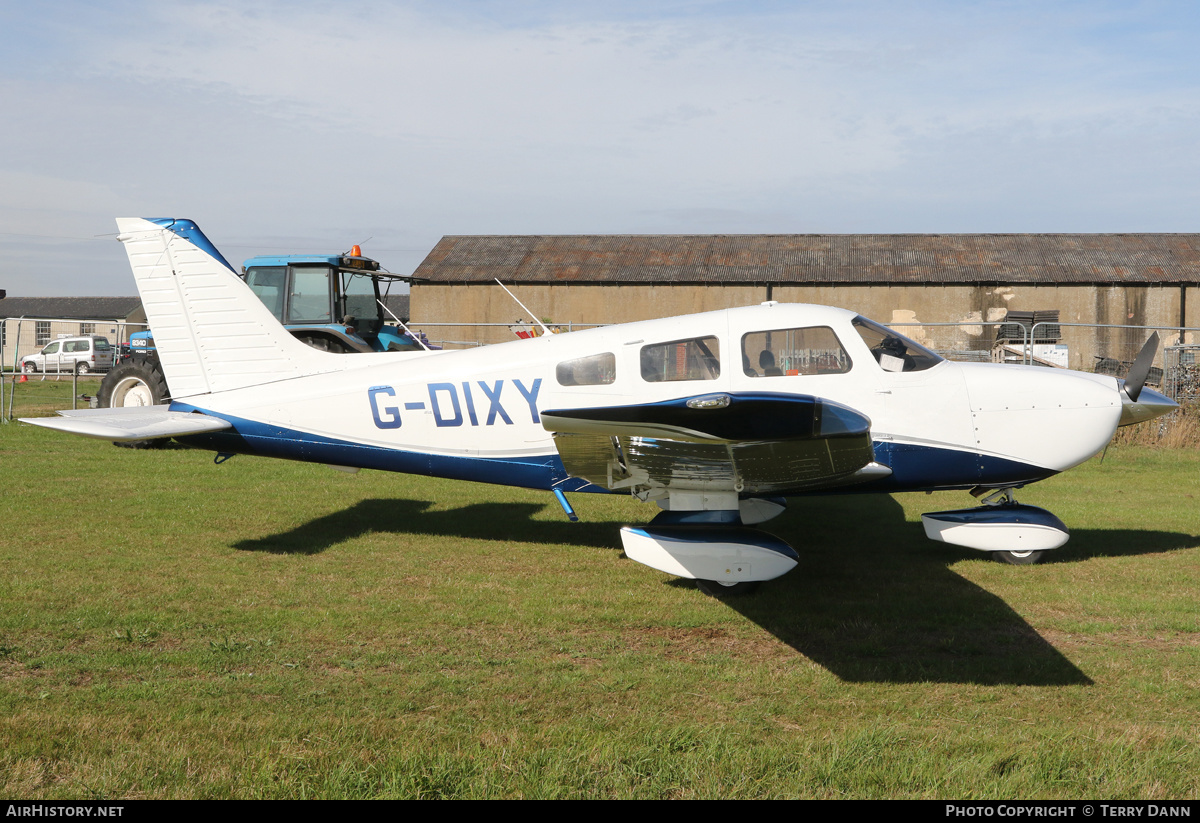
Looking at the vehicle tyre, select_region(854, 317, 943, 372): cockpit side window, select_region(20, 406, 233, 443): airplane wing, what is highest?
select_region(854, 317, 943, 372): cockpit side window

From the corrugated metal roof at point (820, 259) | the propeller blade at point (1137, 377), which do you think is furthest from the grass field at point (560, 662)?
the corrugated metal roof at point (820, 259)

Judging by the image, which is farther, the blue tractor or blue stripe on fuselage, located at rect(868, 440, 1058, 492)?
the blue tractor

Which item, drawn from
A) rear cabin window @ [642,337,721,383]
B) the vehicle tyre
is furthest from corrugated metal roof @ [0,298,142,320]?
rear cabin window @ [642,337,721,383]

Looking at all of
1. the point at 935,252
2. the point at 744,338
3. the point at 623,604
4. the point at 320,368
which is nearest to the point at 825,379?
the point at 744,338

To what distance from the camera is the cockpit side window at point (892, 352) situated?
22.2ft

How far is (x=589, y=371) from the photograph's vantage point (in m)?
6.94

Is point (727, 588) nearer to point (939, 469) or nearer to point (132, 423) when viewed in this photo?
point (939, 469)

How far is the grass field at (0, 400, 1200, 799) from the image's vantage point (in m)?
3.57

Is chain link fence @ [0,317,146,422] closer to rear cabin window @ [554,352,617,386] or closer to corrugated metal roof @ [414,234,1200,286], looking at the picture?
rear cabin window @ [554,352,617,386]

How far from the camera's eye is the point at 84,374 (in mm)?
36250

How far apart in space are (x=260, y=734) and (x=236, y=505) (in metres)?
6.04

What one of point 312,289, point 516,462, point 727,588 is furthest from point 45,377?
point 727,588

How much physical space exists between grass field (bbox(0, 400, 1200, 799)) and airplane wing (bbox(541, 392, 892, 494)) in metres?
1.10

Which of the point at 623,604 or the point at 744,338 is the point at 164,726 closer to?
the point at 623,604
